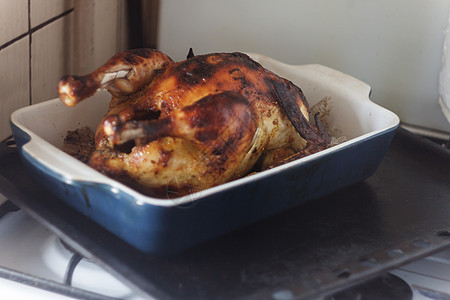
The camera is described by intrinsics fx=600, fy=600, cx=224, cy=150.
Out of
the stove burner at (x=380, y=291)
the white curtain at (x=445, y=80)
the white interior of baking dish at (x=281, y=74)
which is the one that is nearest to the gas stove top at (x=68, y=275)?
the stove burner at (x=380, y=291)

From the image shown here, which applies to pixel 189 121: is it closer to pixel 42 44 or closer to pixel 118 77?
pixel 118 77

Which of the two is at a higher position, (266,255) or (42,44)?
(42,44)

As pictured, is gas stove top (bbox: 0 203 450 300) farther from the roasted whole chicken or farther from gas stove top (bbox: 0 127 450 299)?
the roasted whole chicken

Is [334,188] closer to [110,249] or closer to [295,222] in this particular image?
[295,222]

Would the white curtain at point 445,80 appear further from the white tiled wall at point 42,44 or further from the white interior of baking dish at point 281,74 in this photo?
the white tiled wall at point 42,44

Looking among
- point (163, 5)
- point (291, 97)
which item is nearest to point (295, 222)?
point (291, 97)

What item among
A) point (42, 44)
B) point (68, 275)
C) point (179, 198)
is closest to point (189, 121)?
point (179, 198)

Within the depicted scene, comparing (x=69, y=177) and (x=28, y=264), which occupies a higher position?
(x=69, y=177)
